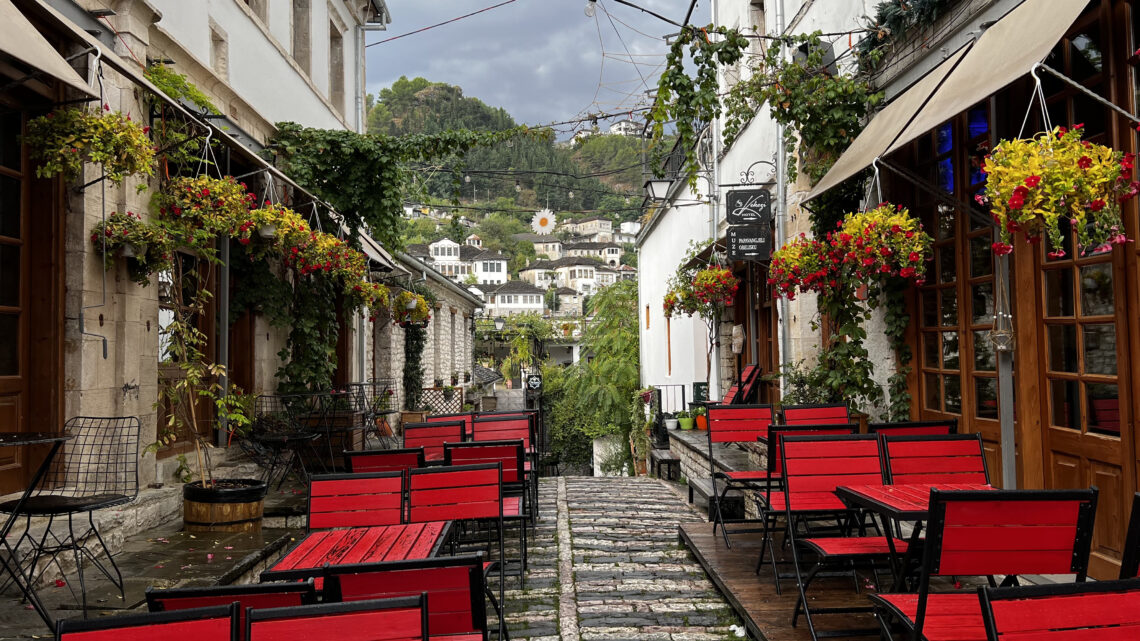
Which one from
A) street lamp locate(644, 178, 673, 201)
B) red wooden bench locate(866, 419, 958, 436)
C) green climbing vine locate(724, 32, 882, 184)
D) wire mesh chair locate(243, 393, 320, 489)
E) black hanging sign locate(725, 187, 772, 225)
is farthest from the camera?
street lamp locate(644, 178, 673, 201)

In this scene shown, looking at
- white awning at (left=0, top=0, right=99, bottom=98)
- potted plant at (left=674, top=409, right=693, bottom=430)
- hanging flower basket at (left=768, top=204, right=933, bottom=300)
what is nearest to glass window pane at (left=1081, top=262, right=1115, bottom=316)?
hanging flower basket at (left=768, top=204, right=933, bottom=300)

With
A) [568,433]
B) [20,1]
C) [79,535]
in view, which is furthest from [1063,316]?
[568,433]

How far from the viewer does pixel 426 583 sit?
235 centimetres

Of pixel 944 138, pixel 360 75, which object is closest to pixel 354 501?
pixel 944 138

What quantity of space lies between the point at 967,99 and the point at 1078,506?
6.95ft

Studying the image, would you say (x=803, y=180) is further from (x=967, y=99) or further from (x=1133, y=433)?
(x=1133, y=433)

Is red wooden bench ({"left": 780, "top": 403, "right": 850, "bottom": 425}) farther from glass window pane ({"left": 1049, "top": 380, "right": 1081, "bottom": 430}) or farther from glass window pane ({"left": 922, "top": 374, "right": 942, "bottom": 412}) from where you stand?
glass window pane ({"left": 1049, "top": 380, "right": 1081, "bottom": 430})

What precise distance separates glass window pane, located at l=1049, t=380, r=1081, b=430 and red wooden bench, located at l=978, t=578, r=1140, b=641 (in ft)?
8.28

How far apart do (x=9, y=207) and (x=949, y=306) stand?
238 inches

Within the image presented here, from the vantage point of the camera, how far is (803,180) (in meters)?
7.71

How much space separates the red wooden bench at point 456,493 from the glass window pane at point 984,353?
3.14 meters

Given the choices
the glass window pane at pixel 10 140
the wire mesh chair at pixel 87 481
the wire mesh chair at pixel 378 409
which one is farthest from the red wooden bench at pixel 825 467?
the wire mesh chair at pixel 378 409

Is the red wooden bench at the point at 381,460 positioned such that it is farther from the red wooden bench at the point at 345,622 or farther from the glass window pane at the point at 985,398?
the glass window pane at the point at 985,398

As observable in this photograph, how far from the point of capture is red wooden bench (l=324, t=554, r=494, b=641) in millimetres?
2264
